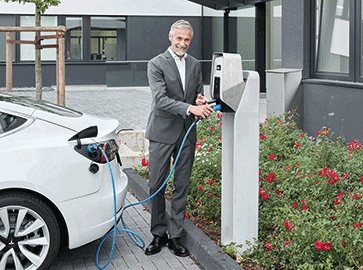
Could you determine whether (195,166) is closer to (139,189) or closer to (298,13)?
(139,189)

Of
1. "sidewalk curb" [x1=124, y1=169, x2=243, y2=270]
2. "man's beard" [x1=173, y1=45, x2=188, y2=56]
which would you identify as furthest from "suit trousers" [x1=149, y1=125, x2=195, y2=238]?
"man's beard" [x1=173, y1=45, x2=188, y2=56]

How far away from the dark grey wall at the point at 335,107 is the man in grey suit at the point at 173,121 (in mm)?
4164

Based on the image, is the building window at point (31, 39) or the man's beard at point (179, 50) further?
the building window at point (31, 39)

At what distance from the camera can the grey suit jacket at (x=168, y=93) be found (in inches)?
177

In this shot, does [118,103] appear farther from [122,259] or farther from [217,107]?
[217,107]

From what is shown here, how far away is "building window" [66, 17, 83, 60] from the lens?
2681 cm

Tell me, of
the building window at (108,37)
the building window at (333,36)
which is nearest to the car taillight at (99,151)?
the building window at (333,36)

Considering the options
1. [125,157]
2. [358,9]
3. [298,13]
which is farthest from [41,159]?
[298,13]

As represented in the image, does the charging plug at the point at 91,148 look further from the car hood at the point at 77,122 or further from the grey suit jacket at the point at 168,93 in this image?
the grey suit jacket at the point at 168,93

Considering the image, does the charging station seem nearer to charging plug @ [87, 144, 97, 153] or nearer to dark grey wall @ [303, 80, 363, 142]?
charging plug @ [87, 144, 97, 153]

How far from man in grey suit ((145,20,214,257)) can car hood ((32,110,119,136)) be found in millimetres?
376

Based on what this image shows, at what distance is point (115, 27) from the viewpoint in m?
27.1

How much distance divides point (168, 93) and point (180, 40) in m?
0.45

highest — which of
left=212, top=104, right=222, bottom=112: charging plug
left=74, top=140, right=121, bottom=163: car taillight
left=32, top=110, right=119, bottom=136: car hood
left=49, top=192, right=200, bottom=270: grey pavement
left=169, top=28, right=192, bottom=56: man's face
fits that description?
left=169, top=28, right=192, bottom=56: man's face
